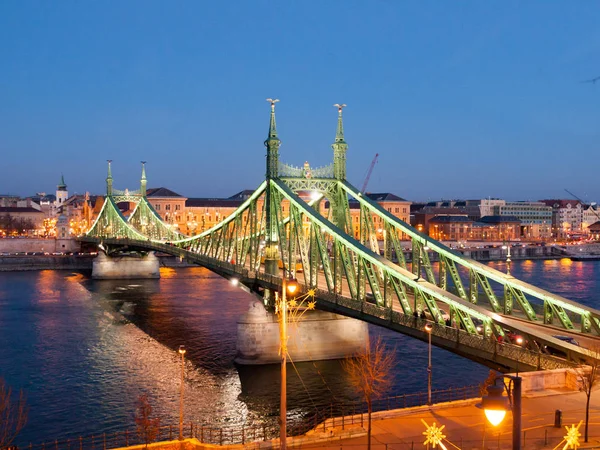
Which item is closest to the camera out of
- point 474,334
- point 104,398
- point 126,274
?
point 474,334

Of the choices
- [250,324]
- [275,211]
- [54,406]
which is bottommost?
[54,406]

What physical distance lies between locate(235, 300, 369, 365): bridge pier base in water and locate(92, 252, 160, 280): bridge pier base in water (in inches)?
2656

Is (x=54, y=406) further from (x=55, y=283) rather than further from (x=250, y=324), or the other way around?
(x=55, y=283)

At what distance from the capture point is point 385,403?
37375 millimetres

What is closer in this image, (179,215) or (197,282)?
(197,282)

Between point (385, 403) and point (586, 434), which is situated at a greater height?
point (586, 434)

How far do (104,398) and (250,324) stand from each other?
1114cm

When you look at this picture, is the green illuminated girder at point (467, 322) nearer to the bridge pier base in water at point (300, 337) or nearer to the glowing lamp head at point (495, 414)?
the bridge pier base in water at point (300, 337)

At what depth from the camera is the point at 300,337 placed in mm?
47812

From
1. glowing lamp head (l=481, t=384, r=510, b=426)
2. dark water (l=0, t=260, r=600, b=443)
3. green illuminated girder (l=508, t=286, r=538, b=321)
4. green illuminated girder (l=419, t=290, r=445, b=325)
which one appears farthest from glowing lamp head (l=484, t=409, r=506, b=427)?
green illuminated girder (l=508, t=286, r=538, b=321)

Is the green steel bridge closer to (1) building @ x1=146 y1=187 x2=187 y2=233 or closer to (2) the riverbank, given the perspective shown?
(2) the riverbank

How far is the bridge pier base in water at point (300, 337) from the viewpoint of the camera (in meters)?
47.0

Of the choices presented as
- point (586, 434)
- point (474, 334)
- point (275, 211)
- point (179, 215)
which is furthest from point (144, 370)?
point (179, 215)

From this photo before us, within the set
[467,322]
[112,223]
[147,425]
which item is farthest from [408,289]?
[112,223]
